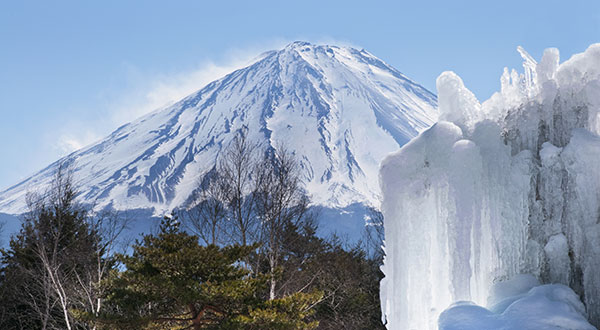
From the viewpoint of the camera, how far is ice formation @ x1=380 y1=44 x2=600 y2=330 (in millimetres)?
5207

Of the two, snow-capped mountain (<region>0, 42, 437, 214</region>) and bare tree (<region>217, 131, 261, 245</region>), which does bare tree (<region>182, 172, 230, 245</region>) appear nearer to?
bare tree (<region>217, 131, 261, 245</region>)

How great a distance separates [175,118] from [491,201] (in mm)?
85676

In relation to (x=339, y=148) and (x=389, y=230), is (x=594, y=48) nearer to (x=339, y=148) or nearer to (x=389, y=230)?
(x=389, y=230)

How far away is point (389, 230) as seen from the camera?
589cm

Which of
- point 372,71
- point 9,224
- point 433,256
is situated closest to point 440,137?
point 433,256

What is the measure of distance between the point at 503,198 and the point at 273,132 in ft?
233

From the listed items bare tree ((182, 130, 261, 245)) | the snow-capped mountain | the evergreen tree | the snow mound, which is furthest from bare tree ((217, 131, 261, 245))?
the snow-capped mountain

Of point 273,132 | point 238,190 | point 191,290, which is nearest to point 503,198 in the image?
point 191,290

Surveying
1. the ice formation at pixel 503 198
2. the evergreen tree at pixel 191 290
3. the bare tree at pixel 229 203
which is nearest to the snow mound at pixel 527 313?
the ice formation at pixel 503 198

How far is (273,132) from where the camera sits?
3002 inches

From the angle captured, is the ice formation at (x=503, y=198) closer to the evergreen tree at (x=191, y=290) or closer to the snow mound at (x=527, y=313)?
the snow mound at (x=527, y=313)

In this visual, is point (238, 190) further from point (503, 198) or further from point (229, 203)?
point (503, 198)

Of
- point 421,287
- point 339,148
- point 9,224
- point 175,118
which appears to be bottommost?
point 421,287

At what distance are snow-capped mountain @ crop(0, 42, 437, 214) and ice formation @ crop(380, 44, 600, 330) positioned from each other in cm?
5546
